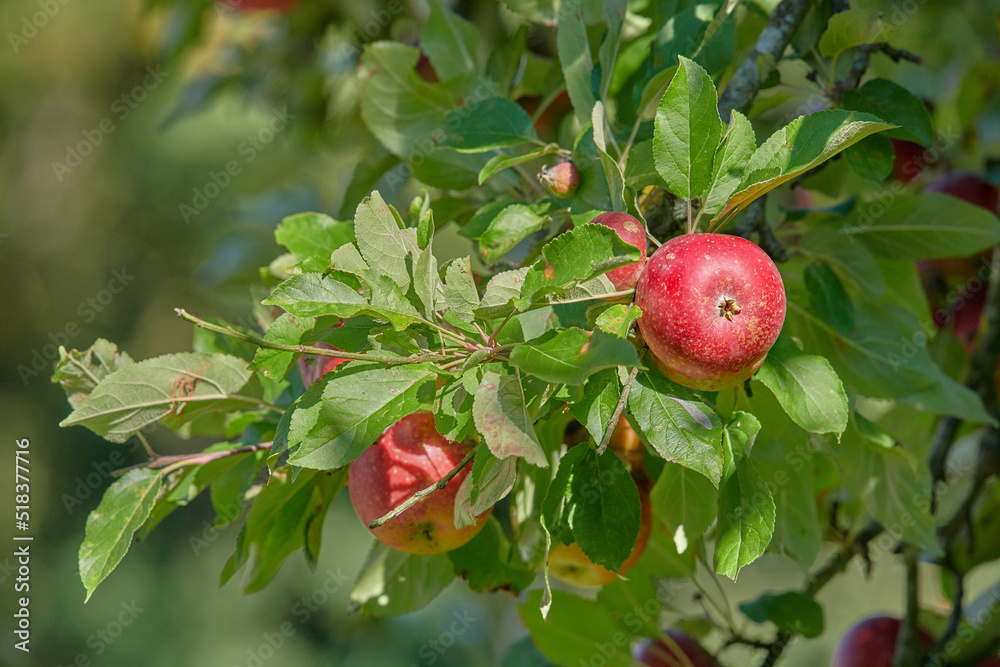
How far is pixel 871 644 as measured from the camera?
948 millimetres

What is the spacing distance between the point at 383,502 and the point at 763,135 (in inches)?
19.7

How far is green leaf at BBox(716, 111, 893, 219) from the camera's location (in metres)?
0.41

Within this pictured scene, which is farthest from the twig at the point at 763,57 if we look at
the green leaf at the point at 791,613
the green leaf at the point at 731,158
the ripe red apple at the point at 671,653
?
the ripe red apple at the point at 671,653

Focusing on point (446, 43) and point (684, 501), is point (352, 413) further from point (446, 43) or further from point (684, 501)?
point (446, 43)

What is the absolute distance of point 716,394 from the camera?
0.58 meters

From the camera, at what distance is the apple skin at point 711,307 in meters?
0.43

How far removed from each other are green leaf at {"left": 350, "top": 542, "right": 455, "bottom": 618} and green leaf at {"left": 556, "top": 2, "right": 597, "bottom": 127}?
0.41 meters

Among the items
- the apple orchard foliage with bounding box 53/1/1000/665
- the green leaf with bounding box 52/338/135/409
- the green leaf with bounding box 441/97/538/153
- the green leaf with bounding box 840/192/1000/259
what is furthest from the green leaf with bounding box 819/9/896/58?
the green leaf with bounding box 52/338/135/409

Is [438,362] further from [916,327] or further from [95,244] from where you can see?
[95,244]

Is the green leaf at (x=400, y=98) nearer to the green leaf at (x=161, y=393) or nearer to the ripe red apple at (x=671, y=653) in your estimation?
the green leaf at (x=161, y=393)

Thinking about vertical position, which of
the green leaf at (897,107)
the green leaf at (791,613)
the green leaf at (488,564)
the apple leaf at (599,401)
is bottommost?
the green leaf at (791,613)

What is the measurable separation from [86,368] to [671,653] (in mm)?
653

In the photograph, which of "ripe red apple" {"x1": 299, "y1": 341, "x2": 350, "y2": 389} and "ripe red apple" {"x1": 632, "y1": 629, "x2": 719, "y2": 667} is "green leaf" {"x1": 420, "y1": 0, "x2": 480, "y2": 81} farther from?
"ripe red apple" {"x1": 632, "y1": 629, "x2": 719, "y2": 667}

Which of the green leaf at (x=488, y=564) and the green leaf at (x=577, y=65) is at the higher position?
the green leaf at (x=577, y=65)
